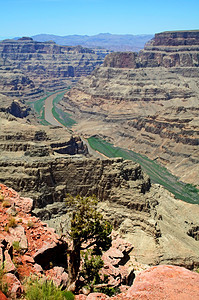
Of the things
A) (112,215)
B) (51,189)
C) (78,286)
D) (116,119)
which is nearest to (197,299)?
(78,286)

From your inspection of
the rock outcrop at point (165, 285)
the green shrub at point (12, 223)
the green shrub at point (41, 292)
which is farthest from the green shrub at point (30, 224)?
the rock outcrop at point (165, 285)

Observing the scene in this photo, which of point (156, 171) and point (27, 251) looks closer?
point (27, 251)

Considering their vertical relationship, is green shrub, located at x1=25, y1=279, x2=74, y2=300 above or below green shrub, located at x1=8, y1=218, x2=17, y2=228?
below

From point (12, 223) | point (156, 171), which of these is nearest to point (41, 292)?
point (12, 223)

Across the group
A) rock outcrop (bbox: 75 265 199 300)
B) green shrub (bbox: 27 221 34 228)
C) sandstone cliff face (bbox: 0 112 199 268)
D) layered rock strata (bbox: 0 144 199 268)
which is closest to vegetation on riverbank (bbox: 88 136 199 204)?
sandstone cliff face (bbox: 0 112 199 268)

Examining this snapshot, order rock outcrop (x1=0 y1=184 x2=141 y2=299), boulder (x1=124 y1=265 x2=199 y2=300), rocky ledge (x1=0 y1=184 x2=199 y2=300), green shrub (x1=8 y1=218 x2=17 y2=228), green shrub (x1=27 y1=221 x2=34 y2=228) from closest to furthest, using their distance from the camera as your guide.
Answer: boulder (x1=124 y1=265 x2=199 y2=300) → rocky ledge (x1=0 y1=184 x2=199 y2=300) → rock outcrop (x1=0 y1=184 x2=141 y2=299) → green shrub (x1=8 y1=218 x2=17 y2=228) → green shrub (x1=27 y1=221 x2=34 y2=228)

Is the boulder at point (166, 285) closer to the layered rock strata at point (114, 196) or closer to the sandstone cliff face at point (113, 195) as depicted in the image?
the layered rock strata at point (114, 196)

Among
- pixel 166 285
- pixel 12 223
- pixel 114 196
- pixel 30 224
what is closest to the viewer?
pixel 166 285

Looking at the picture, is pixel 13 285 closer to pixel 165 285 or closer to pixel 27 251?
pixel 27 251

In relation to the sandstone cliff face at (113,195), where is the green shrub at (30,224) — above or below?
above

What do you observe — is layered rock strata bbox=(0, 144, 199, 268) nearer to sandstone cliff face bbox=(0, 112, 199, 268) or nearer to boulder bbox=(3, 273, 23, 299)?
sandstone cliff face bbox=(0, 112, 199, 268)

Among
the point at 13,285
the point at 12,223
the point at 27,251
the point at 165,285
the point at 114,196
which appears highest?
the point at 165,285

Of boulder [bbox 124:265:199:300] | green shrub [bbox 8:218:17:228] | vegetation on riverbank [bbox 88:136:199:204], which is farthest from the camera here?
vegetation on riverbank [bbox 88:136:199:204]
